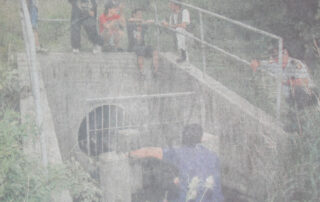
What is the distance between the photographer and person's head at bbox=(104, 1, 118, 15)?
86.3 inches

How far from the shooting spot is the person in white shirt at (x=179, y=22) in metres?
2.34

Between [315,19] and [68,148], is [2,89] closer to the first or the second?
[68,148]

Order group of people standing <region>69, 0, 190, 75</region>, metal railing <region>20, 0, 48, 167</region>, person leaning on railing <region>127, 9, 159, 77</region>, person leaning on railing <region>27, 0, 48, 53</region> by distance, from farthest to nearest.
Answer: person leaning on railing <region>127, 9, 159, 77</region> < group of people standing <region>69, 0, 190, 75</region> < person leaning on railing <region>27, 0, 48, 53</region> < metal railing <region>20, 0, 48, 167</region>

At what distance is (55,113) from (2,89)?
0.33 m

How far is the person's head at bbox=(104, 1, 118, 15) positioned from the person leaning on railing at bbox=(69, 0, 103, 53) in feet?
0.24

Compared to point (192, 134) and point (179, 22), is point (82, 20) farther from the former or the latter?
point (192, 134)

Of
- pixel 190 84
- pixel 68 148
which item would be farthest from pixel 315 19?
pixel 68 148

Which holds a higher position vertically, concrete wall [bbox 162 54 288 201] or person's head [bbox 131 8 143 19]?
person's head [bbox 131 8 143 19]

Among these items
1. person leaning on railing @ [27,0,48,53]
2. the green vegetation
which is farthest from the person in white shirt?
the green vegetation

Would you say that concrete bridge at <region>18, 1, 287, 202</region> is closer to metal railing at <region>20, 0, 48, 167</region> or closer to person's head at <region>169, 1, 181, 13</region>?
metal railing at <region>20, 0, 48, 167</region>

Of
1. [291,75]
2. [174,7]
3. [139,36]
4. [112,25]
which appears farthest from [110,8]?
[291,75]

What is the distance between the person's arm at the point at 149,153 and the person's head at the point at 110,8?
0.93 meters

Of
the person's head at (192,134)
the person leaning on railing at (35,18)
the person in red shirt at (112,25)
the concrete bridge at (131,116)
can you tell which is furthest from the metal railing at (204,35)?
the person leaning on railing at (35,18)

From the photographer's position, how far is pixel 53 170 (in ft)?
5.73
